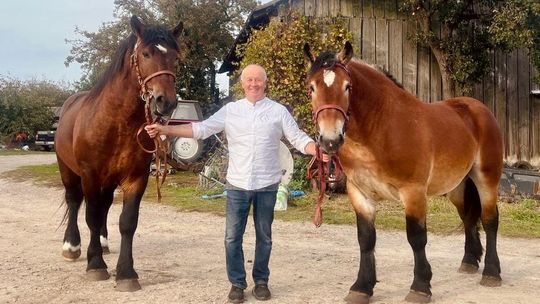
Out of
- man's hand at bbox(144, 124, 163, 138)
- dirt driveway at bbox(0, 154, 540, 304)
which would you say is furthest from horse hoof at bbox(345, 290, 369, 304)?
man's hand at bbox(144, 124, 163, 138)

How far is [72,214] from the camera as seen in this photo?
611cm

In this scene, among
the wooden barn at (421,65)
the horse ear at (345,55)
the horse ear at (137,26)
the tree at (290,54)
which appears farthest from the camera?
the wooden barn at (421,65)

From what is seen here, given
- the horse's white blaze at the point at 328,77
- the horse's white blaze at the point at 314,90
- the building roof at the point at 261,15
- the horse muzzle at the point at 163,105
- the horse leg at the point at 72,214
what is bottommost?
the horse leg at the point at 72,214

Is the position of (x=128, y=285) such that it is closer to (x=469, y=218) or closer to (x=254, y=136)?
(x=254, y=136)

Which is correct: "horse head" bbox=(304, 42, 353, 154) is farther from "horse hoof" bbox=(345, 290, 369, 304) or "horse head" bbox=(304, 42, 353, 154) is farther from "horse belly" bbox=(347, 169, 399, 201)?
"horse hoof" bbox=(345, 290, 369, 304)

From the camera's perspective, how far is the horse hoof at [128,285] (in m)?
4.48

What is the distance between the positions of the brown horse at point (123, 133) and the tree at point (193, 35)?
17.8m

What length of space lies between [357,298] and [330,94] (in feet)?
5.43

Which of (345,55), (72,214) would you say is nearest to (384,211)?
(72,214)

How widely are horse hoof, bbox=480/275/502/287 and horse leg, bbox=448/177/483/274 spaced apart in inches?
16.7

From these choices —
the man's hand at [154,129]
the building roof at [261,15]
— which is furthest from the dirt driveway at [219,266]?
the building roof at [261,15]

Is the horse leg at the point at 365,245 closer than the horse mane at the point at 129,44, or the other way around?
the horse leg at the point at 365,245

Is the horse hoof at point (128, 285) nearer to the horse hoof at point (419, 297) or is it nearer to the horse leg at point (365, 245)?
the horse leg at point (365, 245)

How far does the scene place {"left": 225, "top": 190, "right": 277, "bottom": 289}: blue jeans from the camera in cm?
424
